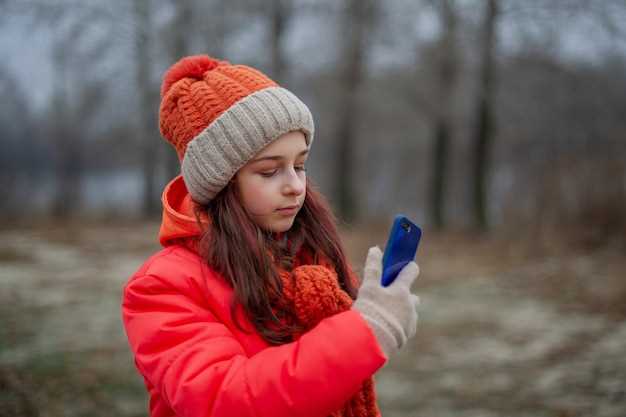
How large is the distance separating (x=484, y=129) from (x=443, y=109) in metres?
1.09

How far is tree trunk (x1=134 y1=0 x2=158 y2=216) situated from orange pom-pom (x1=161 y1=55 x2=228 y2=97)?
45.4 feet

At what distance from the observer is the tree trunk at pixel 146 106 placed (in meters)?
14.5

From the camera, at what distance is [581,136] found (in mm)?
12180

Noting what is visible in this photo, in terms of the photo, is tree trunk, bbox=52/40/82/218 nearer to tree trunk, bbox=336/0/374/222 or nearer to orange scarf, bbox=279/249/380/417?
tree trunk, bbox=336/0/374/222

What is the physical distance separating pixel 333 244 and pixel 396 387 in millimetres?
3065

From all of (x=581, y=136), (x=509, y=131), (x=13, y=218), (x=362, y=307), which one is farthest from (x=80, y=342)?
(x=509, y=131)

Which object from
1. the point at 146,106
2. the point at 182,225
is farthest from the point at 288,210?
the point at 146,106

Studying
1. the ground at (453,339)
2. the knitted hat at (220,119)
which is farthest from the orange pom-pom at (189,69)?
the ground at (453,339)

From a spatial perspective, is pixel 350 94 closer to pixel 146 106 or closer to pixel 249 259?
pixel 146 106

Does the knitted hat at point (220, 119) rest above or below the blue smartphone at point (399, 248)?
above

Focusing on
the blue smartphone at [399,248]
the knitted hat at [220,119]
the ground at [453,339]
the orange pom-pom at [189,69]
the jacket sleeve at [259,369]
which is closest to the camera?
the jacket sleeve at [259,369]

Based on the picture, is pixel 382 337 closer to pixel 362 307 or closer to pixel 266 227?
pixel 362 307

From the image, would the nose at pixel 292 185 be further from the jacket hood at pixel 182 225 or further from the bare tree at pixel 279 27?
the bare tree at pixel 279 27

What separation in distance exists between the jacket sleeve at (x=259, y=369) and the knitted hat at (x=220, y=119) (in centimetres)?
43
